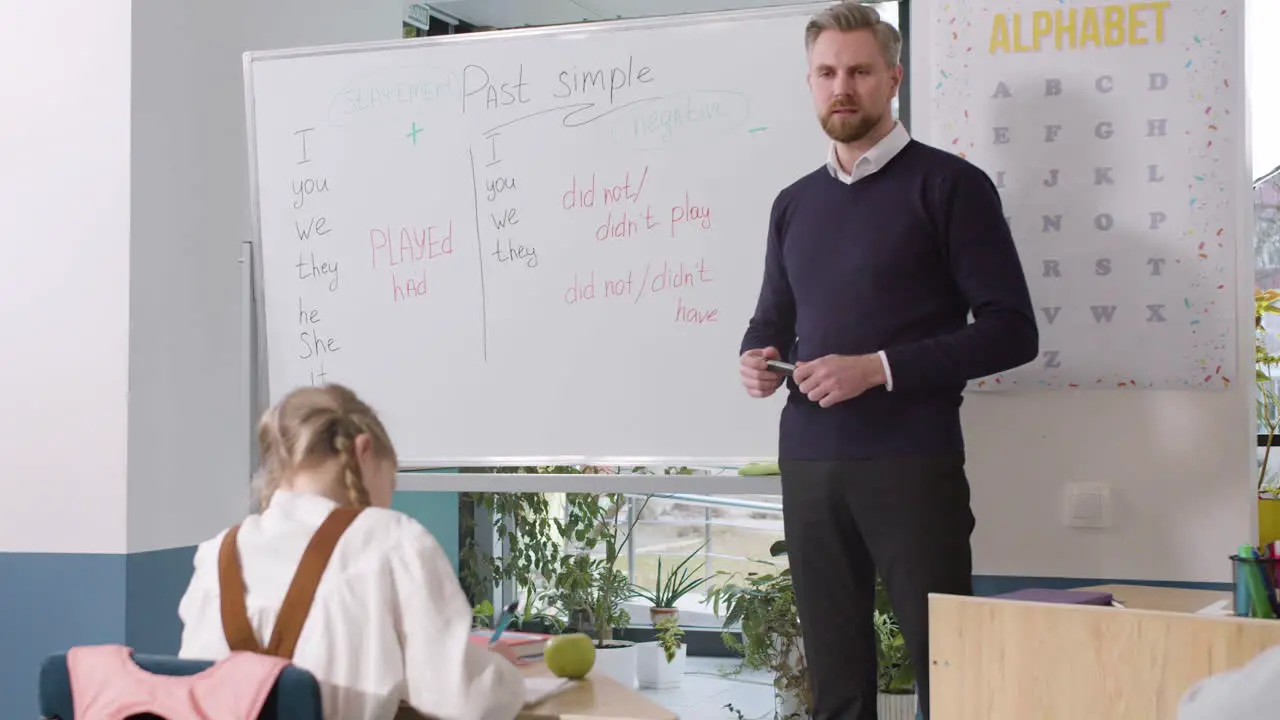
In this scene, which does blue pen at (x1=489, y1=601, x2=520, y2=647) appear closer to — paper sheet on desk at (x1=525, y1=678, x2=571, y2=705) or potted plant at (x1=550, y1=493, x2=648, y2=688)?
paper sheet on desk at (x1=525, y1=678, x2=571, y2=705)

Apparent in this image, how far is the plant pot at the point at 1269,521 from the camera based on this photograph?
2584mm

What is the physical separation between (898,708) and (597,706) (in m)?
2.02

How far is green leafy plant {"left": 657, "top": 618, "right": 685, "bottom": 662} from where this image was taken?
4.44 meters

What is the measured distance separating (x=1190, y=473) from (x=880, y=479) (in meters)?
0.82

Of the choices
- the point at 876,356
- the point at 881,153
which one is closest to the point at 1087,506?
the point at 876,356

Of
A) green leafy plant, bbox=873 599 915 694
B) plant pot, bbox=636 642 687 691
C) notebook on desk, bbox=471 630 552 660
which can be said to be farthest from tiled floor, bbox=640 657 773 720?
notebook on desk, bbox=471 630 552 660

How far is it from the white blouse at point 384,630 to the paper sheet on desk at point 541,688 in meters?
0.11

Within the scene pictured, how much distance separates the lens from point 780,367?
7.51 feet

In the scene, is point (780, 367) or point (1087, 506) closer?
point (780, 367)

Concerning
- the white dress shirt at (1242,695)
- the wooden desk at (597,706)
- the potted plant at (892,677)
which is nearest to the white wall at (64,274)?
the wooden desk at (597,706)

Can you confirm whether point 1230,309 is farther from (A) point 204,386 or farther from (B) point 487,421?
(A) point 204,386

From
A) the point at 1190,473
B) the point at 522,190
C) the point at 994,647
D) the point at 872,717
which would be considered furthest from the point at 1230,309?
the point at 522,190

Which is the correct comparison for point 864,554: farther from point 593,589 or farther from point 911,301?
point 593,589

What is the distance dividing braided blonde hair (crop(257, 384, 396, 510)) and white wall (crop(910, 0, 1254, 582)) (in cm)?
142
